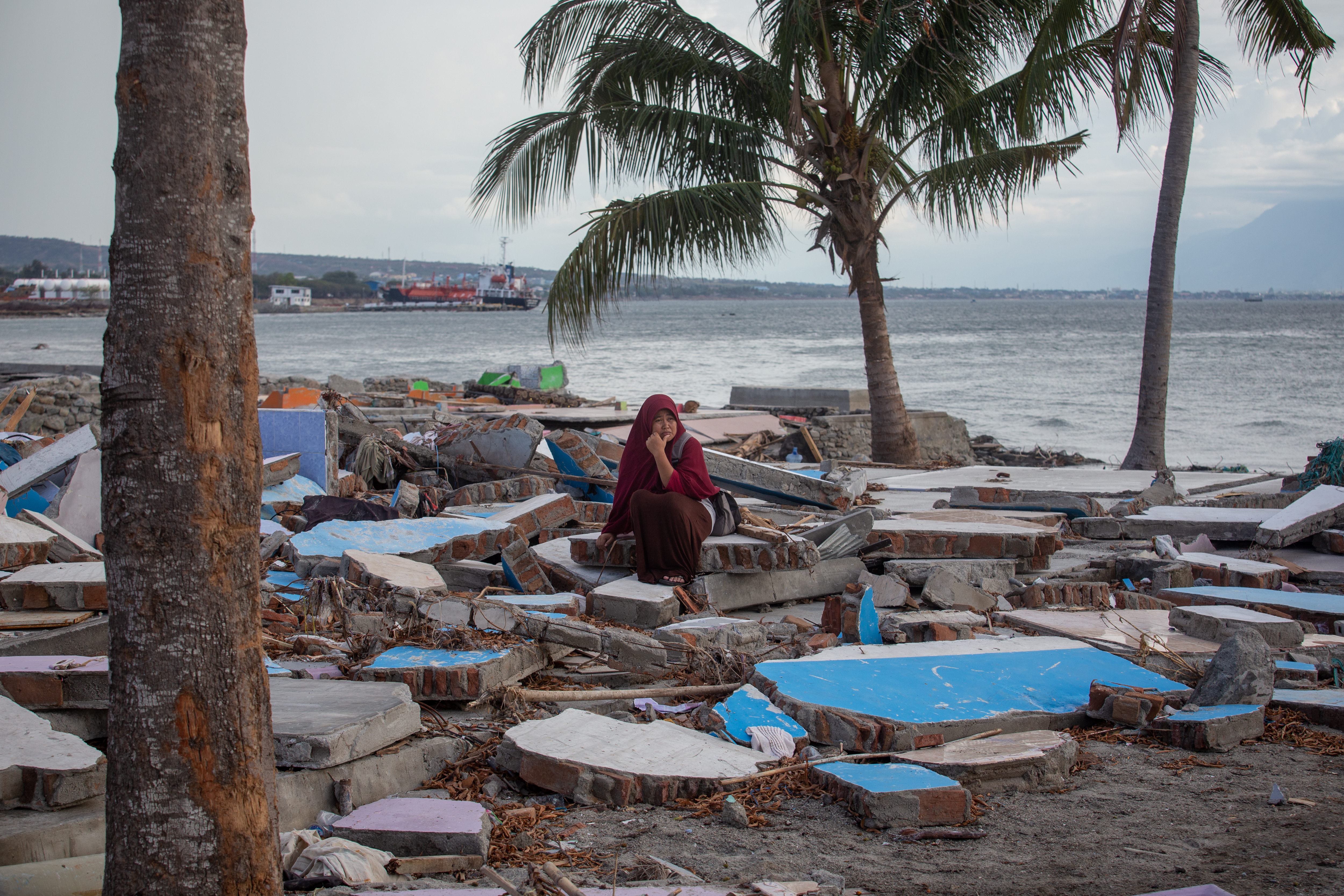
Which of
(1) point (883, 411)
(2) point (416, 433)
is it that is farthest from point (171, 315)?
(1) point (883, 411)

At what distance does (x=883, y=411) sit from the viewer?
11320mm

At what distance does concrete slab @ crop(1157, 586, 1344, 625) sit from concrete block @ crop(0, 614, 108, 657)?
503 centimetres

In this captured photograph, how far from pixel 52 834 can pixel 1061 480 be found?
27.1 feet

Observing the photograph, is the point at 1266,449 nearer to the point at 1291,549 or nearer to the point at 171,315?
the point at 1291,549

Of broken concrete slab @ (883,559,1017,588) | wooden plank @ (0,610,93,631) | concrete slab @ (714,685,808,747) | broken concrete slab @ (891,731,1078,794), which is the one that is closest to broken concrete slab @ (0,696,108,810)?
wooden plank @ (0,610,93,631)

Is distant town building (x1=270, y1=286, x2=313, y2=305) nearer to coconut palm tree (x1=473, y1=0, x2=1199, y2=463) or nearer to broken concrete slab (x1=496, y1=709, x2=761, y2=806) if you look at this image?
coconut palm tree (x1=473, y1=0, x2=1199, y2=463)

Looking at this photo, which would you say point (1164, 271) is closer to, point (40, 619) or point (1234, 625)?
point (1234, 625)

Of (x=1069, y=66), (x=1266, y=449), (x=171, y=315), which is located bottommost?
(x=1266, y=449)

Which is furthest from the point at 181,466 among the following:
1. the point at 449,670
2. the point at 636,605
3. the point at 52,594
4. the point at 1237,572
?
the point at 1237,572

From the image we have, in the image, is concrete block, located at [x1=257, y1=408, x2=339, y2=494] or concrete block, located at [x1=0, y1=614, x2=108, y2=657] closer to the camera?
concrete block, located at [x1=0, y1=614, x2=108, y2=657]

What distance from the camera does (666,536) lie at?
5094 millimetres

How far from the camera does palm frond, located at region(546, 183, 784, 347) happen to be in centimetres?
933

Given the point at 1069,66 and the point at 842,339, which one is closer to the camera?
the point at 1069,66

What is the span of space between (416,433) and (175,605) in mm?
8872
